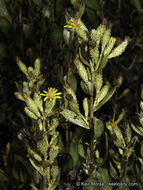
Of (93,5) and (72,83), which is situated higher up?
(93,5)

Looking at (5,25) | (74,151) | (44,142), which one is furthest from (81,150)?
(5,25)

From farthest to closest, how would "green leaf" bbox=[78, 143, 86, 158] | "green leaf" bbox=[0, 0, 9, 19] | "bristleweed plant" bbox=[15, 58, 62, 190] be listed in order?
"green leaf" bbox=[0, 0, 9, 19]
"green leaf" bbox=[78, 143, 86, 158]
"bristleweed plant" bbox=[15, 58, 62, 190]

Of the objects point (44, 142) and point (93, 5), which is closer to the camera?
point (44, 142)

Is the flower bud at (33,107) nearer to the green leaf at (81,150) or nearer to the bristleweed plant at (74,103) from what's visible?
the bristleweed plant at (74,103)

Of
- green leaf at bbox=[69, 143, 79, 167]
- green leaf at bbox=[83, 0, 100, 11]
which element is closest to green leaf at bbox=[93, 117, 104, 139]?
green leaf at bbox=[69, 143, 79, 167]

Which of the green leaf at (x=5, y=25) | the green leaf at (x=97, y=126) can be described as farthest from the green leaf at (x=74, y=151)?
the green leaf at (x=5, y=25)

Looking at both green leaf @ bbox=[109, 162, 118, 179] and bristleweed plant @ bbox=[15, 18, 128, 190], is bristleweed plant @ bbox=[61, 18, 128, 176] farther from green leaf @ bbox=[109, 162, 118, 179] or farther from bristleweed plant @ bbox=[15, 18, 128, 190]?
green leaf @ bbox=[109, 162, 118, 179]

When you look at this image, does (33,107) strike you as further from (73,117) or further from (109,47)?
(109,47)

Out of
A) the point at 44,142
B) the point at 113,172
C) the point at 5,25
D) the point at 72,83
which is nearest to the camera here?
the point at 44,142

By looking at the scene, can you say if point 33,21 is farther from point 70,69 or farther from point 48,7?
point 70,69

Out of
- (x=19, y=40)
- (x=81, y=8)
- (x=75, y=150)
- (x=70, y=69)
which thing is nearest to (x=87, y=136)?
(x=75, y=150)

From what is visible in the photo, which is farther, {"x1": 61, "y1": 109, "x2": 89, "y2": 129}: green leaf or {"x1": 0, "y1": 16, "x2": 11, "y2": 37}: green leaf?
{"x1": 0, "y1": 16, "x2": 11, "y2": 37}: green leaf
